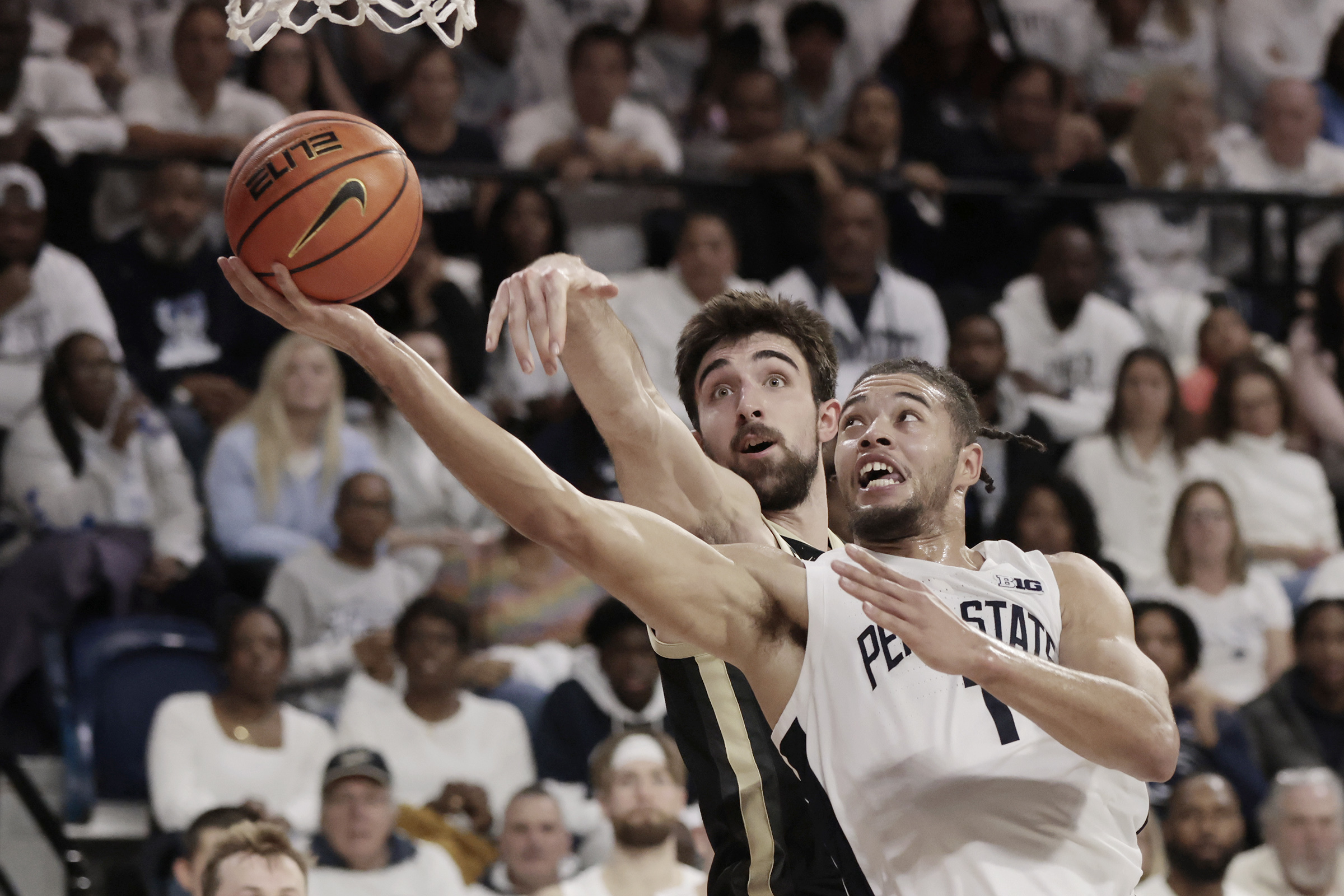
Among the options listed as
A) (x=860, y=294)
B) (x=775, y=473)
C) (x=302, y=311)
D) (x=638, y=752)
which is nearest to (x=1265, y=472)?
(x=860, y=294)

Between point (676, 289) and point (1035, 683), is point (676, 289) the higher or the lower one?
the lower one

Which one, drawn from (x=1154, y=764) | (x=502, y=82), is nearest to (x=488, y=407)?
(x=502, y=82)

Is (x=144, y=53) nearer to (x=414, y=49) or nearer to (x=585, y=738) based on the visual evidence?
(x=414, y=49)

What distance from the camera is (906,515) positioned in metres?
3.39

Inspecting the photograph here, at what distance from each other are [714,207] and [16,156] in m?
3.15

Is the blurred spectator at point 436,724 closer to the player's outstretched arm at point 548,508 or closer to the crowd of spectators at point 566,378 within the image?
the crowd of spectators at point 566,378

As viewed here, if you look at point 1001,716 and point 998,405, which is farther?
point 998,405

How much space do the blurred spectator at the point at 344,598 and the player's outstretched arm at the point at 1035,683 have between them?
383 centimetres

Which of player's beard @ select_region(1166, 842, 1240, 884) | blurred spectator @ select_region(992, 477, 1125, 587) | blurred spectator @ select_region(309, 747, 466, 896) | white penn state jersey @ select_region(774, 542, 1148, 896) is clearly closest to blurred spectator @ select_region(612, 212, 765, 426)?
blurred spectator @ select_region(992, 477, 1125, 587)

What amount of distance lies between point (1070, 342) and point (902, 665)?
545cm

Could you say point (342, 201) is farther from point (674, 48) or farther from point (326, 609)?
point (674, 48)

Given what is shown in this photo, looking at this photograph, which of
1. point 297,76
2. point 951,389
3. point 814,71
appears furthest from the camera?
point 814,71

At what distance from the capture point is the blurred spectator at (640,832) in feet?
18.8

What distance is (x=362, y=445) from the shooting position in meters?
6.96
